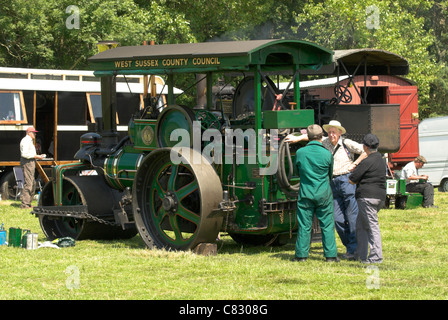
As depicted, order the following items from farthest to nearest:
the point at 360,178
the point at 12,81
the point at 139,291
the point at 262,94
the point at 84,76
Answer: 1. the point at 84,76
2. the point at 12,81
3. the point at 262,94
4. the point at 360,178
5. the point at 139,291

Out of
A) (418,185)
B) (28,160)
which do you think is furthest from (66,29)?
(418,185)

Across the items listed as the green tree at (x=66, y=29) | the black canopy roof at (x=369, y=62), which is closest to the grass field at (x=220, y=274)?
the black canopy roof at (x=369, y=62)

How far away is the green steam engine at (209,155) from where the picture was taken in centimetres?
885

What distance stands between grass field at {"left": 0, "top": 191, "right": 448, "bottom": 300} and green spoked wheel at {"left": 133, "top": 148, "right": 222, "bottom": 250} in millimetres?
261

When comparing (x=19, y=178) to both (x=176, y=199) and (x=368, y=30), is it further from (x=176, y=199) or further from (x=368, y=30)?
(x=368, y=30)

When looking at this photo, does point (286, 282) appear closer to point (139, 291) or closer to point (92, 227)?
point (139, 291)

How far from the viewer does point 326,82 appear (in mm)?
20609

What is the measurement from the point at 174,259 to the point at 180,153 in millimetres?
1191

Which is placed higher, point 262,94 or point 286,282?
point 262,94

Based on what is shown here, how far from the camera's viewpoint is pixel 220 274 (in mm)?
7816

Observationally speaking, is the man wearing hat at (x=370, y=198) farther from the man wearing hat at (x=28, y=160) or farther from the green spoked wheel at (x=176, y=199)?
the man wearing hat at (x=28, y=160)

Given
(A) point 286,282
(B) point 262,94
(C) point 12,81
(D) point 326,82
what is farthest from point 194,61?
(D) point 326,82

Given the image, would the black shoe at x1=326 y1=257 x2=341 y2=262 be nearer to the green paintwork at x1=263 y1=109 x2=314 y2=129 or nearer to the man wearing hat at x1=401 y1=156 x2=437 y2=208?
the green paintwork at x1=263 y1=109 x2=314 y2=129

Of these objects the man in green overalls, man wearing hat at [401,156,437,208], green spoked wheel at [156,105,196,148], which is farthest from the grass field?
man wearing hat at [401,156,437,208]
